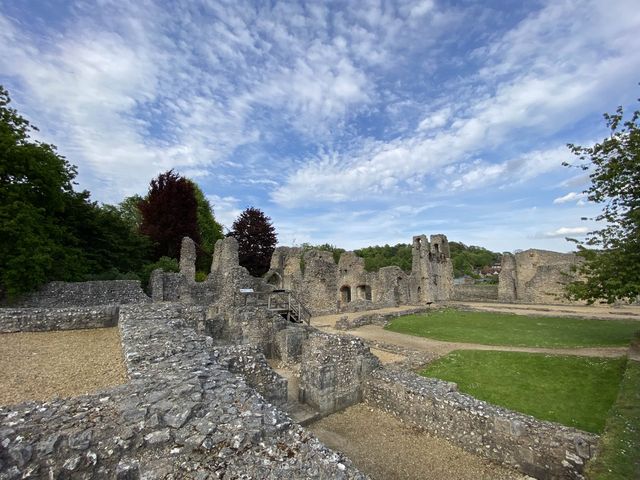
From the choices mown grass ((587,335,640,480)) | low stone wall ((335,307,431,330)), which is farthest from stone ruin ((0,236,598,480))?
low stone wall ((335,307,431,330))

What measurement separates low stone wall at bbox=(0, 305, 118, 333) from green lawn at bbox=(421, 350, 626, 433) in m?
10.3

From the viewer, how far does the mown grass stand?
159 inches

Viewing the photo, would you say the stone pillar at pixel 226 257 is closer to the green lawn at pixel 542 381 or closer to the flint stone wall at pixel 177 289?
the flint stone wall at pixel 177 289

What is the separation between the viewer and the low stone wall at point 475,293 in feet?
108

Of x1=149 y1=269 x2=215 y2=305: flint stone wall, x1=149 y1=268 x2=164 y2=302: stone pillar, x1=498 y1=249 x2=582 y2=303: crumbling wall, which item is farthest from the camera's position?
x1=498 y1=249 x2=582 y2=303: crumbling wall

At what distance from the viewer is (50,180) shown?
13969mm

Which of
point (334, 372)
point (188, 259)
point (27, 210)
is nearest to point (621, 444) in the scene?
point (334, 372)

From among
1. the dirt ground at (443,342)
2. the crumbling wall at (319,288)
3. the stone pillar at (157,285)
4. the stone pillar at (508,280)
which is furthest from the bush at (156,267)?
the stone pillar at (508,280)

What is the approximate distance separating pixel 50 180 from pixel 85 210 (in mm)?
4413

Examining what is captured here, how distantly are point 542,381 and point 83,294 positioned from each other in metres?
18.3

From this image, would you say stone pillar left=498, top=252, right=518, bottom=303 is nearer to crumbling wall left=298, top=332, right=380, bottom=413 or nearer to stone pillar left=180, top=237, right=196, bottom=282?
crumbling wall left=298, top=332, right=380, bottom=413

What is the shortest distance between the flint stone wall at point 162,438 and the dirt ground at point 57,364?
1.69 metres

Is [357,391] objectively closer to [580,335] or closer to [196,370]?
[196,370]

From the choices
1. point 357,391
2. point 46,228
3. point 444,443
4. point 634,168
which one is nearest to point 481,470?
point 444,443
